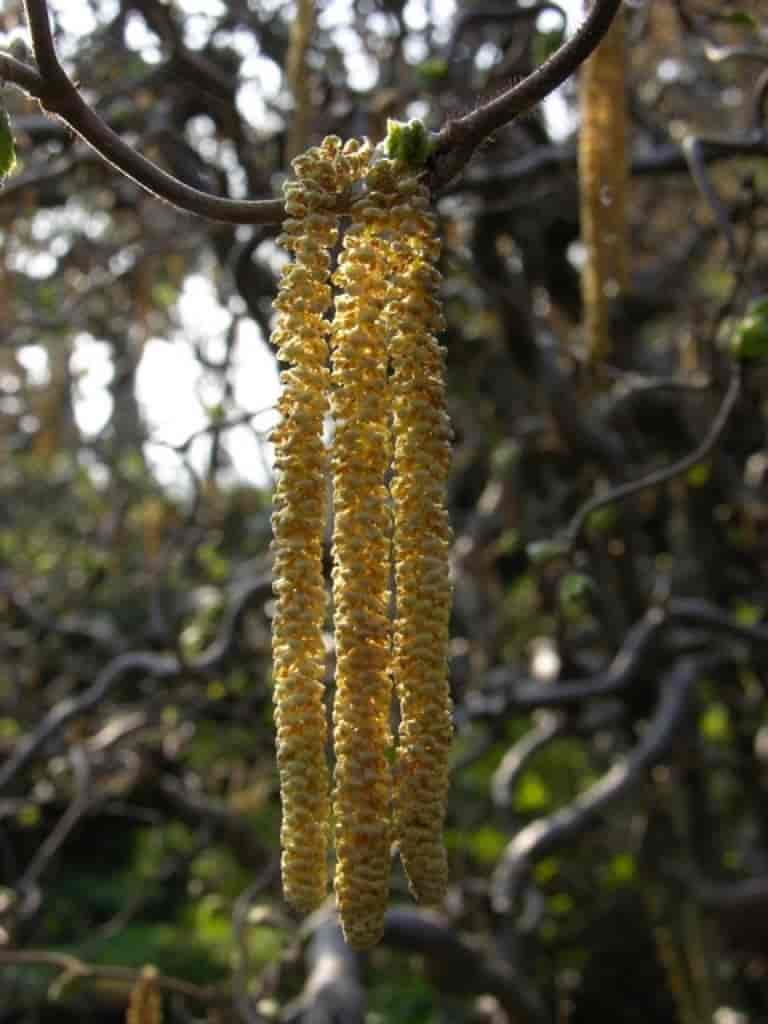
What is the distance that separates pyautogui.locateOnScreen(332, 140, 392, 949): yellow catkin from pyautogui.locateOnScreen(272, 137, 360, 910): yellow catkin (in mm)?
19

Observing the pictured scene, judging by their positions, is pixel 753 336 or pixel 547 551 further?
pixel 547 551

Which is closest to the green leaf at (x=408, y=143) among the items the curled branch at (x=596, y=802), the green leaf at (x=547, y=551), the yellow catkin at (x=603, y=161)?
the yellow catkin at (x=603, y=161)

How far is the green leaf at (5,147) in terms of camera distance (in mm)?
1058

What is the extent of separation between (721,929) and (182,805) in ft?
5.45

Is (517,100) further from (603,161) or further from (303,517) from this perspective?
(603,161)

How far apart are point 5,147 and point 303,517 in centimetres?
41

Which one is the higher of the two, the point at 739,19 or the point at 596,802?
the point at 739,19

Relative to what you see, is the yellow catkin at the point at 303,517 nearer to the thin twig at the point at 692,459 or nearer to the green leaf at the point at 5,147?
the green leaf at the point at 5,147

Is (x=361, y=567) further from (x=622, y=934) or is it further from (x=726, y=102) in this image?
(x=726, y=102)

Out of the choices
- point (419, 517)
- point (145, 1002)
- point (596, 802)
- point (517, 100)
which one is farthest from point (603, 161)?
point (596, 802)

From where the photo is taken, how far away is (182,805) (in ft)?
12.1

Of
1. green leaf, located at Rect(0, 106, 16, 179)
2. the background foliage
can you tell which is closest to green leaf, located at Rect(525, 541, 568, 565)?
the background foliage

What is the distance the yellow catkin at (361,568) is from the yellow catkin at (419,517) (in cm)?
1

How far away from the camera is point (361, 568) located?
3.40 feet
